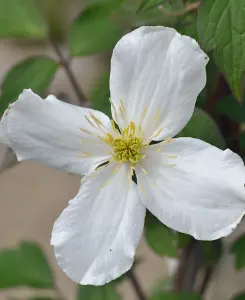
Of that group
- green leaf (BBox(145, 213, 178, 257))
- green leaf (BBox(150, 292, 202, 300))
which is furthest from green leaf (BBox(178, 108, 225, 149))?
green leaf (BBox(150, 292, 202, 300))

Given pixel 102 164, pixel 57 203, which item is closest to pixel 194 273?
pixel 102 164

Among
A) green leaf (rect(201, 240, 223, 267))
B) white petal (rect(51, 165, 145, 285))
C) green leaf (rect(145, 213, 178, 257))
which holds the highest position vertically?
white petal (rect(51, 165, 145, 285))

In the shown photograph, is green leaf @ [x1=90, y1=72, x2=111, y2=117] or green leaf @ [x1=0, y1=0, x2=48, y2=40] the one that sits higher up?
green leaf @ [x1=0, y1=0, x2=48, y2=40]

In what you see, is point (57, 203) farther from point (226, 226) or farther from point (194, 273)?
point (226, 226)

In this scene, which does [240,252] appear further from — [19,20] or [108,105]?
[19,20]

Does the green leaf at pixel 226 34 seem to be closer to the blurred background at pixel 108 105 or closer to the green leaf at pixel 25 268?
the blurred background at pixel 108 105

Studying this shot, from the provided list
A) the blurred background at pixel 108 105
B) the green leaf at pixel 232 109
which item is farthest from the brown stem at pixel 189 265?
the green leaf at pixel 232 109

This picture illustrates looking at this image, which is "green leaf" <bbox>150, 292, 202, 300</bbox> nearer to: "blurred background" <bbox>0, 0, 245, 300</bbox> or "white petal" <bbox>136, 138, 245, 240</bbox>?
"blurred background" <bbox>0, 0, 245, 300</bbox>

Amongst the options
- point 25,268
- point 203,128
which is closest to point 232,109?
point 203,128
